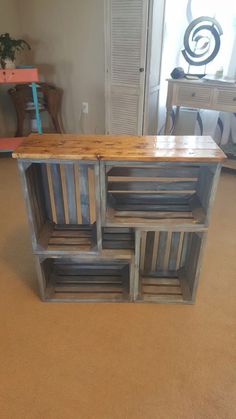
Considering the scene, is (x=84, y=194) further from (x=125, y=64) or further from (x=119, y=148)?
(x=125, y=64)

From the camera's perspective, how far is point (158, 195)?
1598mm

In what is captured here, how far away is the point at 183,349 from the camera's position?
1.39 m

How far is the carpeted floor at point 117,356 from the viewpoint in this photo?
1.17 metres

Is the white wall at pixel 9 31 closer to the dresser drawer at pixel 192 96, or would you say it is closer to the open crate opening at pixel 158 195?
the dresser drawer at pixel 192 96

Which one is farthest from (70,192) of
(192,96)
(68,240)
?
(192,96)

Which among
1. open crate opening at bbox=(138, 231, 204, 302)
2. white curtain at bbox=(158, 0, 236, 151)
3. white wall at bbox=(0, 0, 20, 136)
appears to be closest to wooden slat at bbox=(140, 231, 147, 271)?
open crate opening at bbox=(138, 231, 204, 302)

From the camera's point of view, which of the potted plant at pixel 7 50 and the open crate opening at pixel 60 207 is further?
the potted plant at pixel 7 50

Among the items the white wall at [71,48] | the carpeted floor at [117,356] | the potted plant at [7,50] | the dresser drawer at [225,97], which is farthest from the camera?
the white wall at [71,48]

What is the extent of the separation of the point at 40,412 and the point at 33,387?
0.37ft

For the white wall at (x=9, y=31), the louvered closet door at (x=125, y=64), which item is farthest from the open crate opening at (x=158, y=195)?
the white wall at (x=9, y=31)

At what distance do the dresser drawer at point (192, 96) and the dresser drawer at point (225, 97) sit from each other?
82mm

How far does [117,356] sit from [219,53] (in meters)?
2.96

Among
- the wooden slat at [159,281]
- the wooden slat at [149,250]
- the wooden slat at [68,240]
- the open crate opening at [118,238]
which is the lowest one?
the wooden slat at [159,281]

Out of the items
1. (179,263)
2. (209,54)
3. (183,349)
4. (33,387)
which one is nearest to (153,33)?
(209,54)
